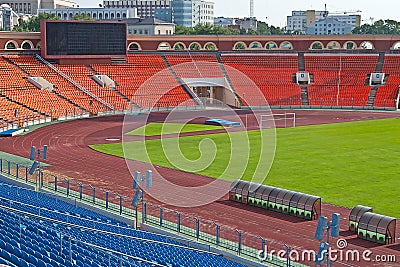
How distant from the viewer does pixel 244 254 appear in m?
20.7

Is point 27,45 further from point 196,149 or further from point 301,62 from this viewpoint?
point 196,149

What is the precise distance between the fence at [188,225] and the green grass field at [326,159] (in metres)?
6.42

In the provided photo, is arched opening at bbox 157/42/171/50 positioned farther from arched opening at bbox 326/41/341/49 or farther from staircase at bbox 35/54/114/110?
arched opening at bbox 326/41/341/49

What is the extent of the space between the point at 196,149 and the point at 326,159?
27.8 feet

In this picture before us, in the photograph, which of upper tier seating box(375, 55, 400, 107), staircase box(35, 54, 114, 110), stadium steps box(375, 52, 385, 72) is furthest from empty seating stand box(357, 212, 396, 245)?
stadium steps box(375, 52, 385, 72)

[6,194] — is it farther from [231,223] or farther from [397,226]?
[397,226]

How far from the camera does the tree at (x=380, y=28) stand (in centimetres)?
17512

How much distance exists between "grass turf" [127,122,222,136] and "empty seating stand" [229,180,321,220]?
22.1 meters

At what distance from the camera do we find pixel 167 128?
53.6m

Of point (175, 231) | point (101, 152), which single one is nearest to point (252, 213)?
point (175, 231)

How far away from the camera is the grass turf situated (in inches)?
1993

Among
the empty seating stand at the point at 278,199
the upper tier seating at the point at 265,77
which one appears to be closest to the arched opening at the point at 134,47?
the upper tier seating at the point at 265,77

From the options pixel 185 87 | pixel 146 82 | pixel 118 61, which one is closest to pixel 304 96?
pixel 185 87

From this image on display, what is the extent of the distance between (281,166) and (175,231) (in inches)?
535
